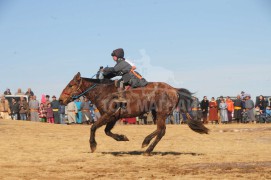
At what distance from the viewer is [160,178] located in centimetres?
895

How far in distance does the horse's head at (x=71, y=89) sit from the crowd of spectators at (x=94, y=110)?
15672mm

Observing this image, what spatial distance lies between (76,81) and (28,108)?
1782cm

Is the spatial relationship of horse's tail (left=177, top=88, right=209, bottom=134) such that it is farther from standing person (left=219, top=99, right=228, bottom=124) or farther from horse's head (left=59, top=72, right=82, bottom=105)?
standing person (left=219, top=99, right=228, bottom=124)

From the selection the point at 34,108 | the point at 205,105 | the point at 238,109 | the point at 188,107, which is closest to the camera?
the point at 188,107

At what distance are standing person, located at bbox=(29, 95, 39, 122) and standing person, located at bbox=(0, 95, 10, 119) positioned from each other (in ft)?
4.02

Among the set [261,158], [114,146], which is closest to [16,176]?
[261,158]

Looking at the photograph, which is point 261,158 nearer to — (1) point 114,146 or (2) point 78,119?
(1) point 114,146

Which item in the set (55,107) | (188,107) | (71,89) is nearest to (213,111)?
(55,107)

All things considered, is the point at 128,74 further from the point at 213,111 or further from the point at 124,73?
the point at 213,111

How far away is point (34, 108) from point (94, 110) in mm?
4446

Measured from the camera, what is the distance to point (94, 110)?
1302 inches

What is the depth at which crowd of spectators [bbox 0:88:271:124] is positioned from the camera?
101ft

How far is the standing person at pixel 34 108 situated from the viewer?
2924 cm

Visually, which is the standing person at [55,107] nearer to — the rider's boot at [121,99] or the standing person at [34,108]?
the standing person at [34,108]
